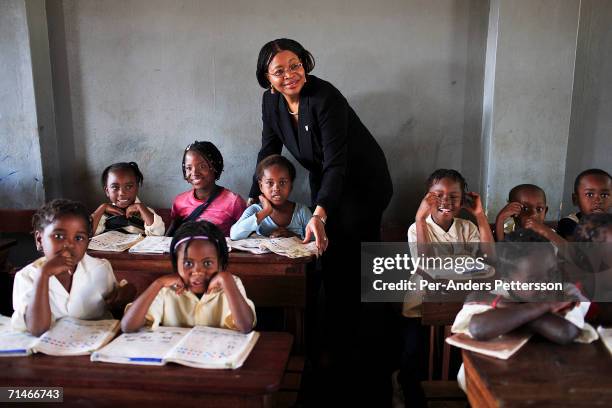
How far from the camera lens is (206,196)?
306 cm

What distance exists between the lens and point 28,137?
3.40 metres

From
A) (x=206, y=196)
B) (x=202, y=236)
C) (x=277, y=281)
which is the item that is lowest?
(x=277, y=281)

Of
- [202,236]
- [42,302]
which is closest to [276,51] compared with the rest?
[202,236]

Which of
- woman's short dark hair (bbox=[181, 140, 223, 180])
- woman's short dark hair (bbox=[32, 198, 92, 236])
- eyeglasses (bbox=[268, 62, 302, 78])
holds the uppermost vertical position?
eyeglasses (bbox=[268, 62, 302, 78])

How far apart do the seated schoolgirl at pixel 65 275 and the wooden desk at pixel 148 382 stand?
0.94 feet

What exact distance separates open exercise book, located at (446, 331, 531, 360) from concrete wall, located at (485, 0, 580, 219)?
2074 millimetres

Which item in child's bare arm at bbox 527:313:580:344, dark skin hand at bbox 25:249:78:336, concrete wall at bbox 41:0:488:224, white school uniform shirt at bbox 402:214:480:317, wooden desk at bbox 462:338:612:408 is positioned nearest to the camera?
wooden desk at bbox 462:338:612:408

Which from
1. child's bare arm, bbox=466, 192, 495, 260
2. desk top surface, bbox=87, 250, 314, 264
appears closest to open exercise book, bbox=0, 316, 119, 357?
desk top surface, bbox=87, 250, 314, 264

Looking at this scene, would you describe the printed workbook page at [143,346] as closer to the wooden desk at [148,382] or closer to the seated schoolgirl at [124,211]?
the wooden desk at [148,382]

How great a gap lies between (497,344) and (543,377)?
163 mm

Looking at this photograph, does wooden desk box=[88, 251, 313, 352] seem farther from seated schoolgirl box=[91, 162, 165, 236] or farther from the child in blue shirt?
seated schoolgirl box=[91, 162, 165, 236]

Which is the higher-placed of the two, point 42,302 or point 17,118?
point 17,118

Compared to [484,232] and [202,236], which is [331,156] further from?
[202,236]

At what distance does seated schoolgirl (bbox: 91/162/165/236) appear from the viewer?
2863 mm
